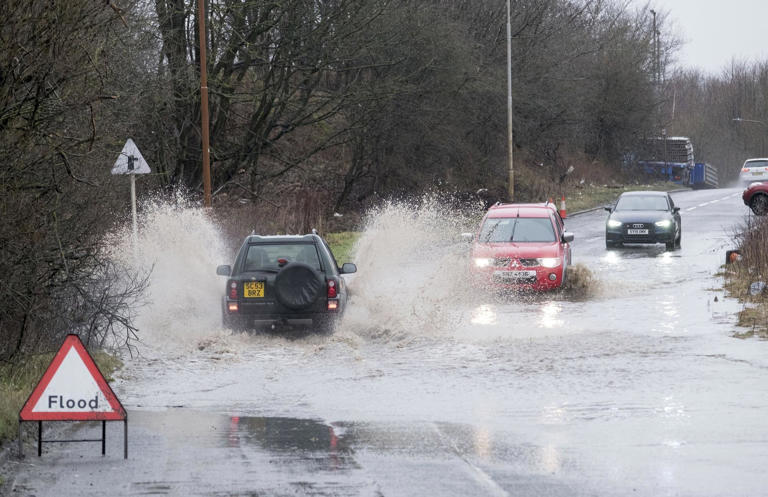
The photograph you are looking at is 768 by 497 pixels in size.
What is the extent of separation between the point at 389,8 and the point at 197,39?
6.79 metres

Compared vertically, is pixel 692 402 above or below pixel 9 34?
below

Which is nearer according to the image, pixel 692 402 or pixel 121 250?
pixel 692 402

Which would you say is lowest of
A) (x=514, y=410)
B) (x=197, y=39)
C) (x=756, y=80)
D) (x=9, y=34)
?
(x=514, y=410)

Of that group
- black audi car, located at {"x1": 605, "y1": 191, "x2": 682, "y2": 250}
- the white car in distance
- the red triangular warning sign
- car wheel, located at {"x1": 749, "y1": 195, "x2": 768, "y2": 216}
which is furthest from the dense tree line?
car wheel, located at {"x1": 749, "y1": 195, "x2": 768, "y2": 216}

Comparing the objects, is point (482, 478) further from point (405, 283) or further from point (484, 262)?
point (405, 283)

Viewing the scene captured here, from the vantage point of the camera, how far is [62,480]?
8.00 metres

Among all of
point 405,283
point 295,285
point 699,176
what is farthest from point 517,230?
point 699,176

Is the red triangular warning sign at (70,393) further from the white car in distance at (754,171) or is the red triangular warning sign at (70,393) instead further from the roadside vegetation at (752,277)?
the white car in distance at (754,171)

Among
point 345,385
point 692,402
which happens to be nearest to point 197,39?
point 345,385

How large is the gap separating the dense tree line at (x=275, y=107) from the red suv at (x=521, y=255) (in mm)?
7026

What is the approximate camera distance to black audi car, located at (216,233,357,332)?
1552cm

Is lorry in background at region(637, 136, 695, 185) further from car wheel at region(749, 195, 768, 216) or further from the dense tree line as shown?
car wheel at region(749, 195, 768, 216)

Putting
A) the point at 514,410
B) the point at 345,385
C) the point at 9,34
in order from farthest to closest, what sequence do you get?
the point at 345,385 < the point at 514,410 < the point at 9,34

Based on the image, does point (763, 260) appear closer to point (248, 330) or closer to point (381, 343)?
point (381, 343)
